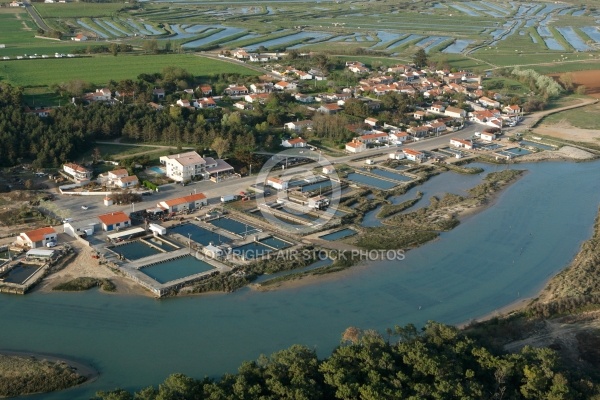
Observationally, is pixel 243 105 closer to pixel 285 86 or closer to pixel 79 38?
pixel 285 86

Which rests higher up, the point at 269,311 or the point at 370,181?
the point at 370,181

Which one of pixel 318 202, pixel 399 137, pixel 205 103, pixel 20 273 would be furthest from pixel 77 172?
pixel 399 137

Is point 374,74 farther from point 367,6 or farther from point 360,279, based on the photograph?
point 367,6

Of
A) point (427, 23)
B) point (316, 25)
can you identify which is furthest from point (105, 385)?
point (427, 23)

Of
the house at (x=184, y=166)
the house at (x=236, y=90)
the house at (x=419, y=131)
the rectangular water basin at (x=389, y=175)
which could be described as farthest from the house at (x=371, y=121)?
the house at (x=184, y=166)

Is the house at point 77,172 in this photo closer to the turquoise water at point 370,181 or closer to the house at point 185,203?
the house at point 185,203

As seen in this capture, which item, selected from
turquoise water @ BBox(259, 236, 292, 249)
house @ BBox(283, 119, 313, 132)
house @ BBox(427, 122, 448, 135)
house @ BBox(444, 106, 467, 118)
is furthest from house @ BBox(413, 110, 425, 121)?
turquoise water @ BBox(259, 236, 292, 249)
